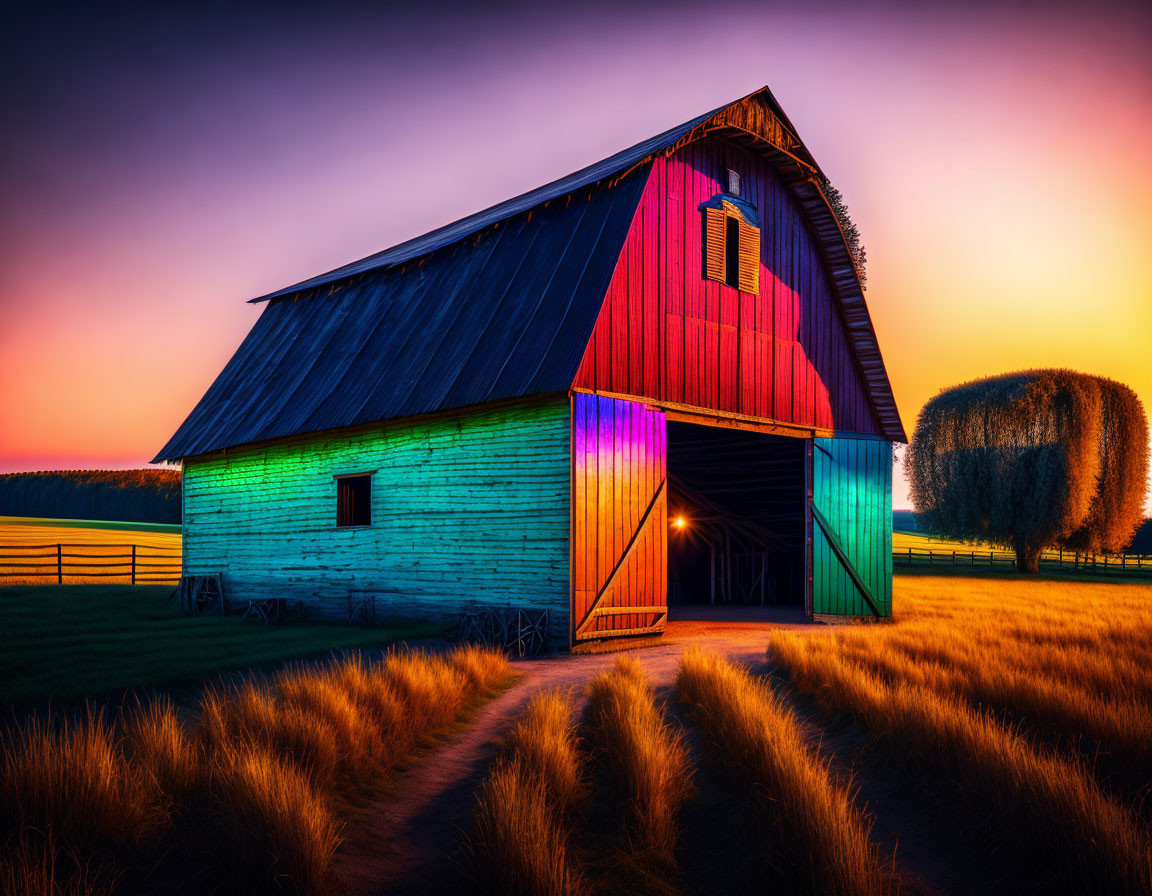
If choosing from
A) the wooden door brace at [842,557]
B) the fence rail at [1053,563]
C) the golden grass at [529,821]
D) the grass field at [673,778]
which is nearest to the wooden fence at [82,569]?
the grass field at [673,778]

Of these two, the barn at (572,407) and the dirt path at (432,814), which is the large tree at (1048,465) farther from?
the dirt path at (432,814)

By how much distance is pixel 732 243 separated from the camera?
17172mm

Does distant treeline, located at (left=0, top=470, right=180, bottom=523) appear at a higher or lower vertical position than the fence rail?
higher

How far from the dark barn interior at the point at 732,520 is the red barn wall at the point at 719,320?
279 cm

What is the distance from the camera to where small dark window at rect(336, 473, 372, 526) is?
18.4 m

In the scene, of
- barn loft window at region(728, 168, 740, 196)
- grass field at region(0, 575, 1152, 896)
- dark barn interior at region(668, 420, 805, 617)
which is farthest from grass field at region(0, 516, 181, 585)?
barn loft window at region(728, 168, 740, 196)

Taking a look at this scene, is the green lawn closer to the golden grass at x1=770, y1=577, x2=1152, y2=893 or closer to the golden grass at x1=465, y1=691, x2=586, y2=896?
the golden grass at x1=465, y1=691, x2=586, y2=896

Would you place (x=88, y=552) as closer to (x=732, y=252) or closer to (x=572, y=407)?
(x=572, y=407)

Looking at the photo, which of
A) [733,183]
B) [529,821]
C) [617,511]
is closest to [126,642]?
[617,511]

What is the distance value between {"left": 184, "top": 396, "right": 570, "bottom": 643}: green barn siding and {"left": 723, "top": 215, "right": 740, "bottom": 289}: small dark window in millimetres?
5456

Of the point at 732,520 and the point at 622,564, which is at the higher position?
the point at 732,520

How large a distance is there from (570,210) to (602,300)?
323 centimetres

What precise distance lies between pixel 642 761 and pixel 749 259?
13156 millimetres

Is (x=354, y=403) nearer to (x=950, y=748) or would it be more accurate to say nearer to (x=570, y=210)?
(x=570, y=210)
